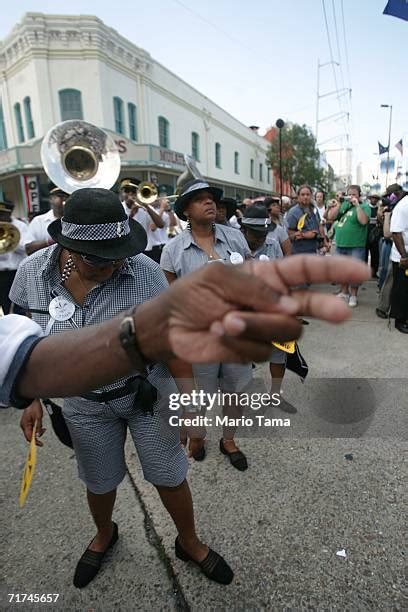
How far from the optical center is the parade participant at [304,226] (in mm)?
5676

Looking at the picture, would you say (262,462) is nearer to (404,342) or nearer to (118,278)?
(118,278)

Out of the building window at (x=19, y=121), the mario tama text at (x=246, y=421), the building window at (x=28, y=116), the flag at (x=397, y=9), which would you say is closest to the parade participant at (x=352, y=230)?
the flag at (x=397, y=9)

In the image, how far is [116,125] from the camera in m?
16.6

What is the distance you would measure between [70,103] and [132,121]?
2.98m

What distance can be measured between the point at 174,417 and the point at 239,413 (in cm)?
A: 119

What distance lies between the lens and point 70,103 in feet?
51.7

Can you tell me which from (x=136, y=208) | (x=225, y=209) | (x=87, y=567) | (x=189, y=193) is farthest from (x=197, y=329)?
(x=136, y=208)

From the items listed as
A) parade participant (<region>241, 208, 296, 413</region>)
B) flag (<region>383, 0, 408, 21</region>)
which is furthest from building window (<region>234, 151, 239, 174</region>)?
parade participant (<region>241, 208, 296, 413</region>)

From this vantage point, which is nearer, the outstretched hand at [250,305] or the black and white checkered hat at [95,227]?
the outstretched hand at [250,305]

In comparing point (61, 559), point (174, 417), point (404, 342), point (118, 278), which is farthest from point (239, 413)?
point (404, 342)

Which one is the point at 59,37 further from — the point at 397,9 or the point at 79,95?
the point at 397,9

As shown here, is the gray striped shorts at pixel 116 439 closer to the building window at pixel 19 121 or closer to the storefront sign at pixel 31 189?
the storefront sign at pixel 31 189

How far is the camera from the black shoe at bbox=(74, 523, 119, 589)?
1.76 meters

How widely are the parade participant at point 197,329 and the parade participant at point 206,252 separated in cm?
156
